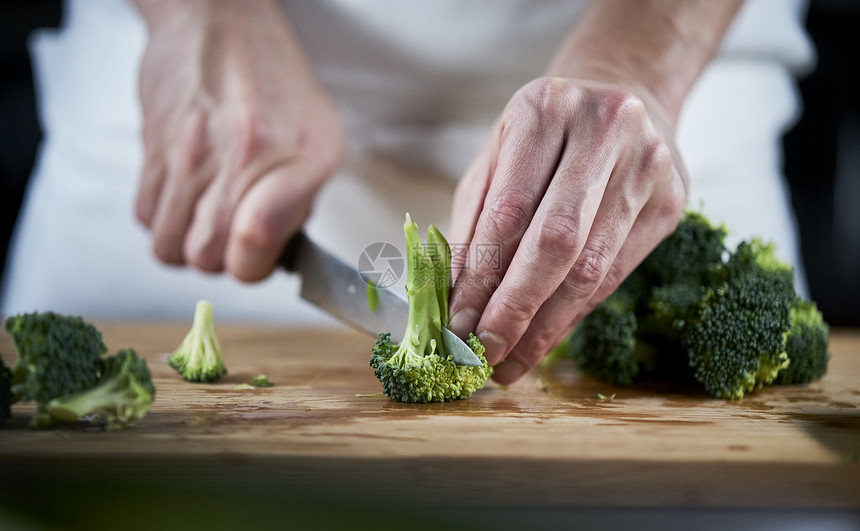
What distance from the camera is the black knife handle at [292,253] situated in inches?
68.9

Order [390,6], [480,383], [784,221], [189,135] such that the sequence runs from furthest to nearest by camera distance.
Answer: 1. [784,221]
2. [390,6]
3. [189,135]
4. [480,383]

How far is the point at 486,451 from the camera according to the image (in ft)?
3.19

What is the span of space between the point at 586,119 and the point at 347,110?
4.34ft

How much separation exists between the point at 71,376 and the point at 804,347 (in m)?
1.29

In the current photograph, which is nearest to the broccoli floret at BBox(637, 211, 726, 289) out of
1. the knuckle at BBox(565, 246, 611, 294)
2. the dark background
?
the knuckle at BBox(565, 246, 611, 294)

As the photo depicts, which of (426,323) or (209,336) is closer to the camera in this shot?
(426,323)

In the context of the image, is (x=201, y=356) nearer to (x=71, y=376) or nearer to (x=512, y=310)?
(x=71, y=376)

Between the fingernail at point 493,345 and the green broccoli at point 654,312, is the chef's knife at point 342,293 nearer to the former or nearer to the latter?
the fingernail at point 493,345

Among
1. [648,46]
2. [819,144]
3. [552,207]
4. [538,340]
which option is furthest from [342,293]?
[819,144]

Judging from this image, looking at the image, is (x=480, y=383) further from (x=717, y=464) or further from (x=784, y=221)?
(x=784, y=221)

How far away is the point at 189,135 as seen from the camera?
190 centimetres

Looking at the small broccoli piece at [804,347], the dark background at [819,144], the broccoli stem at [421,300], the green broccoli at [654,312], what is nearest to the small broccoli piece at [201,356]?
the broccoli stem at [421,300]

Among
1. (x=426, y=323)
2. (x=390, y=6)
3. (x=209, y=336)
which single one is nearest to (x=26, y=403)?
(x=209, y=336)

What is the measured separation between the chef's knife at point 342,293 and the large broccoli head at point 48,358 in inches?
21.2
